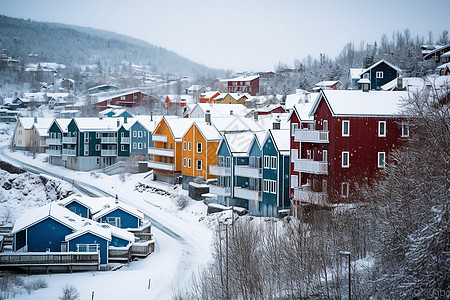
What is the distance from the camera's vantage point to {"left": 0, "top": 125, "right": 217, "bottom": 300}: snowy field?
110 feet

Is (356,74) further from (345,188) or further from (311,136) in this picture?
(345,188)

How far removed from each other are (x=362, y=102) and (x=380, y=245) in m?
19.7

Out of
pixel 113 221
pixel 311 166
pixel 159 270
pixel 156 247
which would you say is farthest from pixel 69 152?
pixel 311 166

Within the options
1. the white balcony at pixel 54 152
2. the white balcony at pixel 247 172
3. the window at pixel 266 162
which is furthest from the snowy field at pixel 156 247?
the white balcony at pixel 54 152

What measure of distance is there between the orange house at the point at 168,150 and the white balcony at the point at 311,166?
24434 mm

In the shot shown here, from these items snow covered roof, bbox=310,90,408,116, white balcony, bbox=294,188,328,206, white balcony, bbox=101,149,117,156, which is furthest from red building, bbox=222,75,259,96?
white balcony, bbox=294,188,328,206

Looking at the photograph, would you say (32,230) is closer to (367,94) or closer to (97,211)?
(97,211)

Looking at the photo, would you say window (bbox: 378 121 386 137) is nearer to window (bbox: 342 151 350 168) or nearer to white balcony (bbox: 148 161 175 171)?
window (bbox: 342 151 350 168)

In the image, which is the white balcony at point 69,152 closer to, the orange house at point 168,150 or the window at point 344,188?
the orange house at point 168,150

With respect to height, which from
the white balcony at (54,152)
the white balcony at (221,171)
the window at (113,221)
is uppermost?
the white balcony at (54,152)

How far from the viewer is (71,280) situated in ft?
116

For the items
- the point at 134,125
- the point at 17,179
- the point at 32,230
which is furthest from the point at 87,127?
the point at 32,230

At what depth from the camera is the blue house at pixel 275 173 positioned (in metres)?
44.1

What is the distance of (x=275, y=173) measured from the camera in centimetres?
4459
